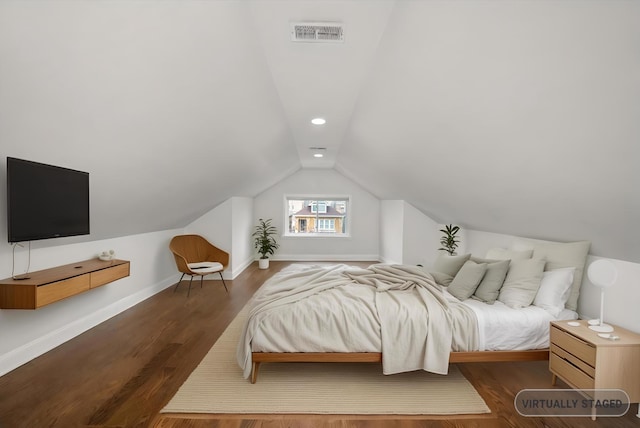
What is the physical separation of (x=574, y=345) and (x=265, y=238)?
19.4ft

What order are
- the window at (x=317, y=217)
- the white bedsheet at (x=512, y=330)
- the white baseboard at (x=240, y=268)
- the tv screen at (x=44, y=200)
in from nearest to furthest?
1. the tv screen at (x=44, y=200)
2. the white bedsheet at (x=512, y=330)
3. the white baseboard at (x=240, y=268)
4. the window at (x=317, y=217)

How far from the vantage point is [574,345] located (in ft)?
7.05

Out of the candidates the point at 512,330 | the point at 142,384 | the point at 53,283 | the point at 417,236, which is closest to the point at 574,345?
the point at 512,330

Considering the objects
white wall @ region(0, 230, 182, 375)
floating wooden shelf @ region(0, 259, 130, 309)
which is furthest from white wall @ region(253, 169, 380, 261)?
floating wooden shelf @ region(0, 259, 130, 309)

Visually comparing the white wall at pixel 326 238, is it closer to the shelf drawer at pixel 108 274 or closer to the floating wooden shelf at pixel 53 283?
the shelf drawer at pixel 108 274

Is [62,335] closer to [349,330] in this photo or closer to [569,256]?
[349,330]

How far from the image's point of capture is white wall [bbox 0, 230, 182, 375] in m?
2.58

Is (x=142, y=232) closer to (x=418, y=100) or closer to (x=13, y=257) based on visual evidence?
(x=13, y=257)

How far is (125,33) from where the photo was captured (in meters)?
1.64

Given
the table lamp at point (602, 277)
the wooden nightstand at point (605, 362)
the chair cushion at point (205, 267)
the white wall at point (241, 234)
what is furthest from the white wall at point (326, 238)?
the wooden nightstand at point (605, 362)

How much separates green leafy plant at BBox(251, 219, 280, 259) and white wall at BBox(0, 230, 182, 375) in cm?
230

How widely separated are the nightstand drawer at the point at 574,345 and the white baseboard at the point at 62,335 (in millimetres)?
4229

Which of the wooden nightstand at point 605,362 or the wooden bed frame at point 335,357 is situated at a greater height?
the wooden nightstand at point 605,362

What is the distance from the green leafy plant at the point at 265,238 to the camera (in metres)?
7.16
